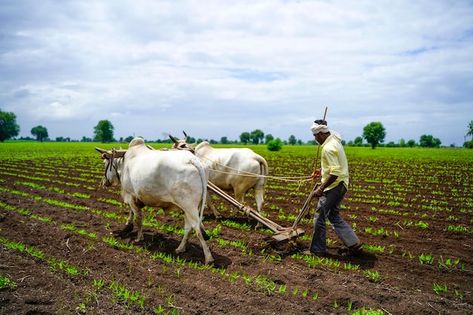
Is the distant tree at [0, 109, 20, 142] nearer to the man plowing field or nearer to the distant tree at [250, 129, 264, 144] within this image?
the distant tree at [250, 129, 264, 144]

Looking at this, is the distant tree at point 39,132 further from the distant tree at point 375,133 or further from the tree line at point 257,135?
the distant tree at point 375,133

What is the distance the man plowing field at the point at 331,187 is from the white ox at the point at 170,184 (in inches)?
86.9

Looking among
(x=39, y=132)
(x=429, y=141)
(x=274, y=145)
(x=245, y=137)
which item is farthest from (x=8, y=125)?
(x=429, y=141)

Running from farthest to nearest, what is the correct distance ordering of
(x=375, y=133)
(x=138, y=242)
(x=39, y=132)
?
1. (x=39, y=132)
2. (x=375, y=133)
3. (x=138, y=242)

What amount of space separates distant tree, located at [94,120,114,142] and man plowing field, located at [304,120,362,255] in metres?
137

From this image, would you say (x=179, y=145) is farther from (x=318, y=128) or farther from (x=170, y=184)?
(x=318, y=128)

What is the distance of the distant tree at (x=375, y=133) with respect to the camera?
9525cm

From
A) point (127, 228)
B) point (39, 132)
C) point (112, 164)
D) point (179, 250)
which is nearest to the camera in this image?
point (179, 250)

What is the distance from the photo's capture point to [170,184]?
722 centimetres

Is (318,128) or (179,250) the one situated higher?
(318,128)

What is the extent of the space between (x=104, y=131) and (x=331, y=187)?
137676 mm

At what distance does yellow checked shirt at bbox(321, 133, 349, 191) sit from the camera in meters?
6.91

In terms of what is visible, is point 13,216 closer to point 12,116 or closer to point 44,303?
point 44,303

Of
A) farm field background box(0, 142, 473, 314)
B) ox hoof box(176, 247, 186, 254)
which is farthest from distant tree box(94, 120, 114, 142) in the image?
ox hoof box(176, 247, 186, 254)
